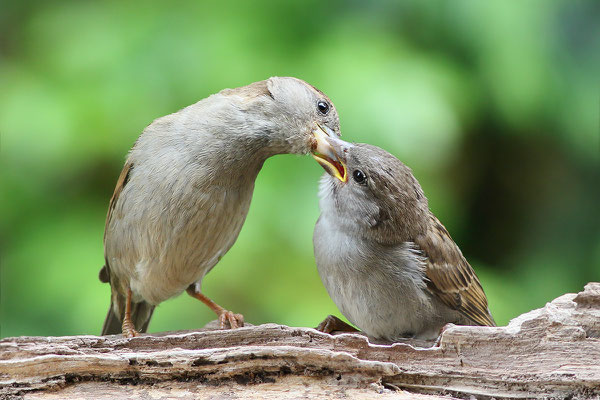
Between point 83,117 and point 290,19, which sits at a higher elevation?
point 290,19

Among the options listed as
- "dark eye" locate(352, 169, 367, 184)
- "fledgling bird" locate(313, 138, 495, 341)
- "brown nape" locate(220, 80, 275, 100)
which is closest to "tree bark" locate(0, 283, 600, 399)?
"fledgling bird" locate(313, 138, 495, 341)

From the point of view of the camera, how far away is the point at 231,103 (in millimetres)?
3486

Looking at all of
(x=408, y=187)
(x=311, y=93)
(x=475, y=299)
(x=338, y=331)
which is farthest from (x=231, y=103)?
(x=475, y=299)

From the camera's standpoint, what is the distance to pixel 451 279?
12.0 feet

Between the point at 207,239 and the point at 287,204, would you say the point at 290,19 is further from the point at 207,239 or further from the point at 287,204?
the point at 207,239

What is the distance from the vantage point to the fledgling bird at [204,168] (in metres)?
3.42

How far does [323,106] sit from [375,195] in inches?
17.7

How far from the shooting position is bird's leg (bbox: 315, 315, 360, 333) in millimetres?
3549

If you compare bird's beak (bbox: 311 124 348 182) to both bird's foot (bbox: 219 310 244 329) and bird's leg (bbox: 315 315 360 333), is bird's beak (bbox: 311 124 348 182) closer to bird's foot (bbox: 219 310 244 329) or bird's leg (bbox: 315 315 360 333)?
bird's leg (bbox: 315 315 360 333)

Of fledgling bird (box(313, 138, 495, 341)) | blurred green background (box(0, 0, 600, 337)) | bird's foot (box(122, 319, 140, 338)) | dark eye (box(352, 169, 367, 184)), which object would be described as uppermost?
blurred green background (box(0, 0, 600, 337))

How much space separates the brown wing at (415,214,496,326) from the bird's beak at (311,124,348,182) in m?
0.47

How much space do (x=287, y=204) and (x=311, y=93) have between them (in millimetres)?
1477

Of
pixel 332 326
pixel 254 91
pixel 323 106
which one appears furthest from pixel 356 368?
pixel 254 91

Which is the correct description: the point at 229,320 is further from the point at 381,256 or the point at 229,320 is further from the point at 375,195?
the point at 375,195
